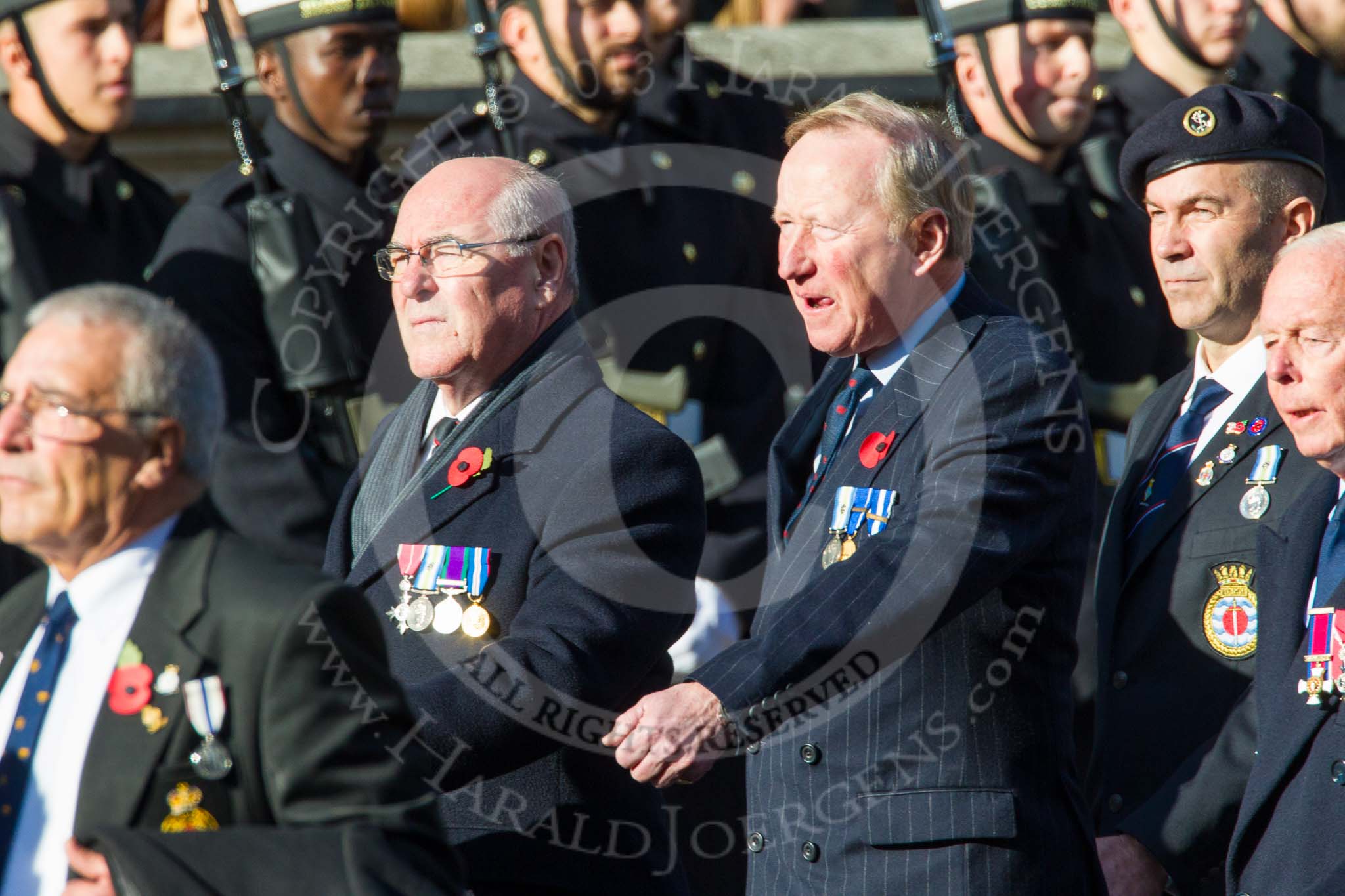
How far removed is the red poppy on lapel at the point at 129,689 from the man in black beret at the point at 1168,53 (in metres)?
4.30

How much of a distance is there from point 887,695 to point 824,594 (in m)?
0.22

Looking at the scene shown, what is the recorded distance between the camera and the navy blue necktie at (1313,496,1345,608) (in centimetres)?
336

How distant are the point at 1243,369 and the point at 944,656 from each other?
991 millimetres

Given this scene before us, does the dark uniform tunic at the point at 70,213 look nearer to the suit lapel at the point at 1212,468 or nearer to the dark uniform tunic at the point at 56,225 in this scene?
the dark uniform tunic at the point at 56,225

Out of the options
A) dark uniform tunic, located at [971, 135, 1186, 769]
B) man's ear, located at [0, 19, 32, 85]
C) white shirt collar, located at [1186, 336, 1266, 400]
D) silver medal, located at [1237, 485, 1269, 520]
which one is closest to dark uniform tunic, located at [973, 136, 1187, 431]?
dark uniform tunic, located at [971, 135, 1186, 769]

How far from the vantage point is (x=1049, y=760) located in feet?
11.6

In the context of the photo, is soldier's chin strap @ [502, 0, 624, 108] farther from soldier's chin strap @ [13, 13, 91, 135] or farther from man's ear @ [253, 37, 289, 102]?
soldier's chin strap @ [13, 13, 91, 135]

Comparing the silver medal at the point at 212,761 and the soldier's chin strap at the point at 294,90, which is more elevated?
the soldier's chin strap at the point at 294,90

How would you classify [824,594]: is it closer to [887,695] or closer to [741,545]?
[887,695]

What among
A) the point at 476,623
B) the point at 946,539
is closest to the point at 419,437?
the point at 476,623

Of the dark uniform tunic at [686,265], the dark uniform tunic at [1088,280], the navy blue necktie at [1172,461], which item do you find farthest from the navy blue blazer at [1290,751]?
the dark uniform tunic at [686,265]

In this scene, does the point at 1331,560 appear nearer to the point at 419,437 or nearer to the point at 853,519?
the point at 853,519

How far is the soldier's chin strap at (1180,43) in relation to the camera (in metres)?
6.32

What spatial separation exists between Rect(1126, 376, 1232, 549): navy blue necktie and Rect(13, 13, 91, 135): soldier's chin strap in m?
3.05
